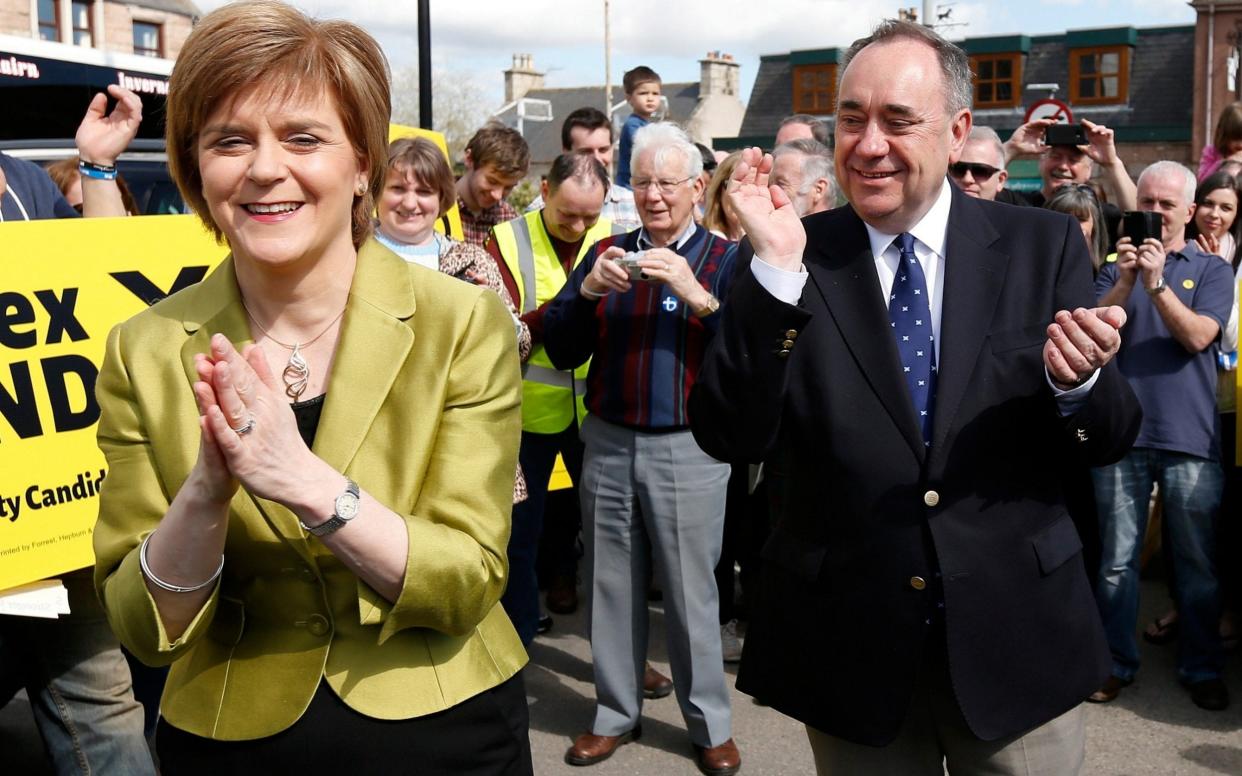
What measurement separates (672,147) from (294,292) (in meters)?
3.07

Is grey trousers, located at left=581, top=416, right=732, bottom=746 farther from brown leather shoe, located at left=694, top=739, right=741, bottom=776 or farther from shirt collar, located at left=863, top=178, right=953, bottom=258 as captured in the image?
shirt collar, located at left=863, top=178, right=953, bottom=258

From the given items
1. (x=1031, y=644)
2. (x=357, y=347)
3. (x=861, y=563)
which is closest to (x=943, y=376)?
(x=861, y=563)

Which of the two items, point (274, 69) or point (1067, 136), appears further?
point (1067, 136)

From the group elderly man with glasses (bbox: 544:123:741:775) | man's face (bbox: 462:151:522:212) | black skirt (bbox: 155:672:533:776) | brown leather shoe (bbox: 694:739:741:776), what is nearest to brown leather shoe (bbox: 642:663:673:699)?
elderly man with glasses (bbox: 544:123:741:775)

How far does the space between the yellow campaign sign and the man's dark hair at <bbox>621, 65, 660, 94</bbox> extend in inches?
243

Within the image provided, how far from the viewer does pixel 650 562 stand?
5.10m

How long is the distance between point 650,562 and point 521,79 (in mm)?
58997

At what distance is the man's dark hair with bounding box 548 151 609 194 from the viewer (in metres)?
5.65

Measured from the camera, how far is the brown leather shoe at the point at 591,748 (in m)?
4.86

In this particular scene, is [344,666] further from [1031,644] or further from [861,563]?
[1031,644]

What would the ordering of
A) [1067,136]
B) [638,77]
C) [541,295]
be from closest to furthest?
[541,295], [1067,136], [638,77]

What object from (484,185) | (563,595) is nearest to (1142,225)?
(563,595)

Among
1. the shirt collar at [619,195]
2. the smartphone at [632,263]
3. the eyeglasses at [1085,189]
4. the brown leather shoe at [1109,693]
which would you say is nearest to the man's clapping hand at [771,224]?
the smartphone at [632,263]

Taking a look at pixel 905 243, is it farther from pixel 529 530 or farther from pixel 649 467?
pixel 529 530
